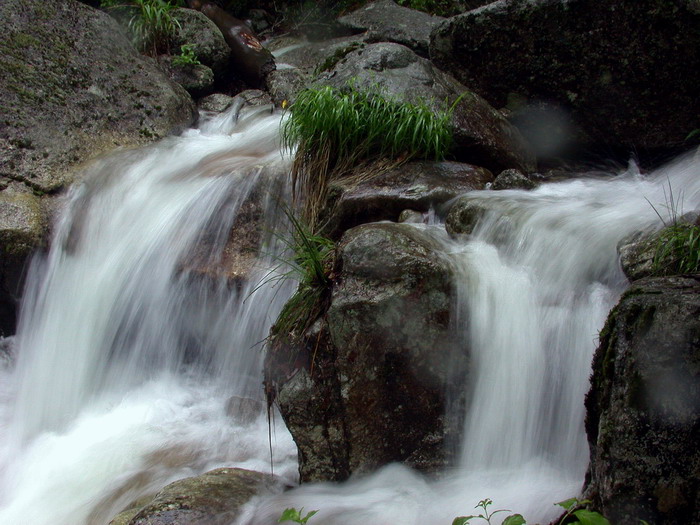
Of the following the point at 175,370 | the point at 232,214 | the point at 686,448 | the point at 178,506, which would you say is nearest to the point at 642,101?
the point at 232,214

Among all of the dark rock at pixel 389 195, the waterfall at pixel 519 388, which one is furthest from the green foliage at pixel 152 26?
Result: the waterfall at pixel 519 388

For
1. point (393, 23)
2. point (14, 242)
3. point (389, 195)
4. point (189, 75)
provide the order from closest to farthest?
point (389, 195)
point (14, 242)
point (189, 75)
point (393, 23)

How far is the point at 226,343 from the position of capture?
3926mm

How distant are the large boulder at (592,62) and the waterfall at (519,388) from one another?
203 cm

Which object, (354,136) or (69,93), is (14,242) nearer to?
(69,93)

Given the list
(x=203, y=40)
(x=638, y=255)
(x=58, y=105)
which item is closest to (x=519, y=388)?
(x=638, y=255)

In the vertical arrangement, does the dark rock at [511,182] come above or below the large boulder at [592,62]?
below

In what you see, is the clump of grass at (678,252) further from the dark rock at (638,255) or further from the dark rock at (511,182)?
the dark rock at (511,182)

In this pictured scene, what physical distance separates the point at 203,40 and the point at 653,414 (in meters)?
7.25

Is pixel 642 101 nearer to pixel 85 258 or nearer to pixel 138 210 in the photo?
pixel 138 210

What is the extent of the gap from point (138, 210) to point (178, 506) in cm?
309

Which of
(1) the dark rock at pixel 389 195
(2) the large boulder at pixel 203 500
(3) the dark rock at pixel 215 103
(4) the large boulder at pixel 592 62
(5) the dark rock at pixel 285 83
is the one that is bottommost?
(2) the large boulder at pixel 203 500

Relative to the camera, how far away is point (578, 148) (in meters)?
5.22

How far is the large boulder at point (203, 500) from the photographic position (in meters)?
2.27
